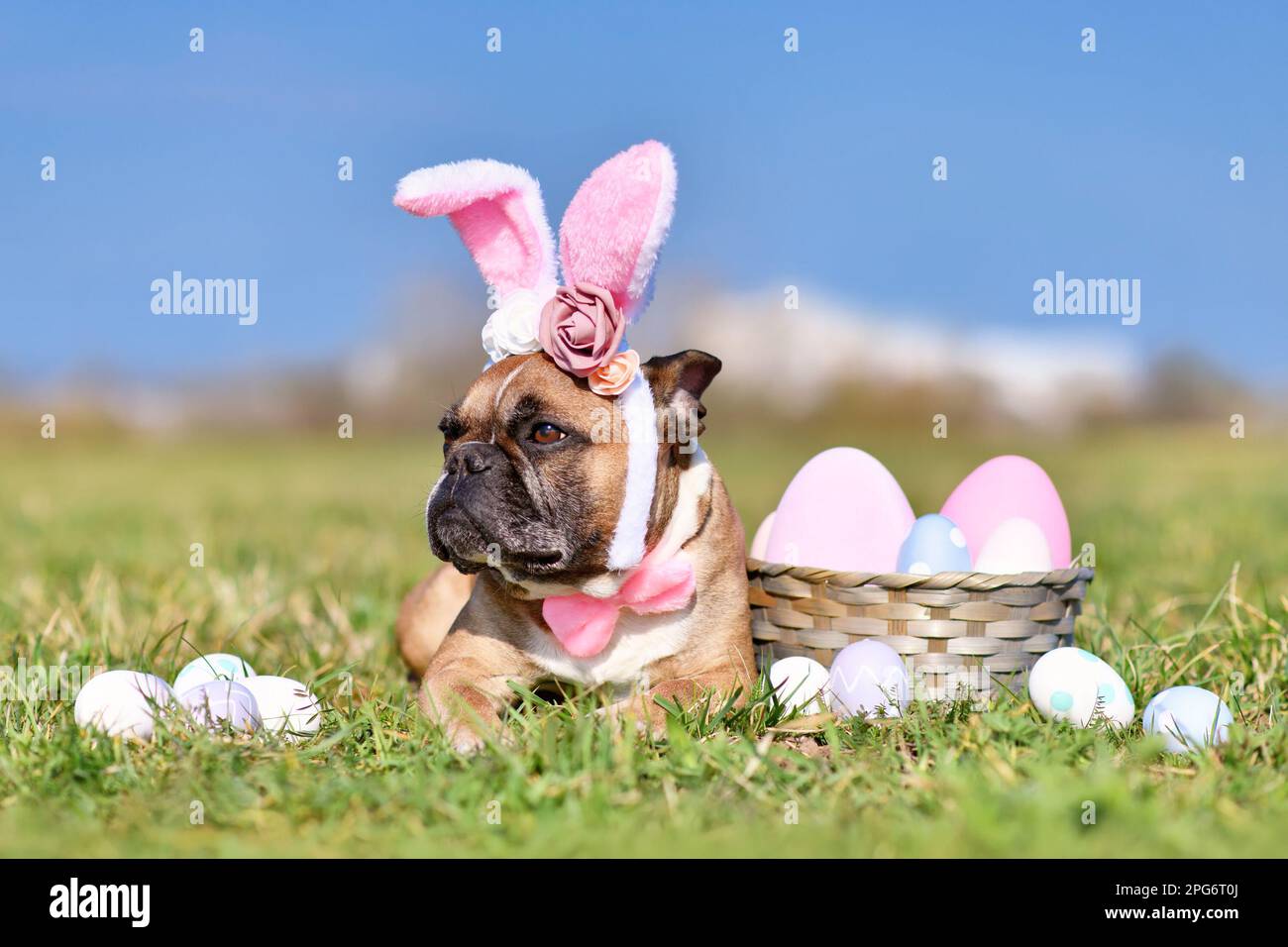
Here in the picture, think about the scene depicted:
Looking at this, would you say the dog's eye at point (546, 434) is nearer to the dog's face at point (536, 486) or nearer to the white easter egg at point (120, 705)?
the dog's face at point (536, 486)

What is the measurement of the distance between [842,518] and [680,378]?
82cm

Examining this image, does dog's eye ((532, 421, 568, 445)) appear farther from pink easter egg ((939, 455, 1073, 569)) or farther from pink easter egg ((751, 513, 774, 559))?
pink easter egg ((939, 455, 1073, 569))

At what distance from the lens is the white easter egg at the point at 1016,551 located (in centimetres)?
389

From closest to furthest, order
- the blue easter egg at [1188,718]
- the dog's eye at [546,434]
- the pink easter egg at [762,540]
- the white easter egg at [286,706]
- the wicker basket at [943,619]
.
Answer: the blue easter egg at [1188,718]
the white easter egg at [286,706]
the dog's eye at [546,434]
the wicker basket at [943,619]
the pink easter egg at [762,540]

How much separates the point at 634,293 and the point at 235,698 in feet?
5.35

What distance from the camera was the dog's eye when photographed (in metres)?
3.45

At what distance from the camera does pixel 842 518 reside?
4.09m

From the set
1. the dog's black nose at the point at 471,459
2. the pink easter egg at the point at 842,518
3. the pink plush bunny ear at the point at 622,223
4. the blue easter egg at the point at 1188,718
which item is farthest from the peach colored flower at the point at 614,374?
the blue easter egg at the point at 1188,718

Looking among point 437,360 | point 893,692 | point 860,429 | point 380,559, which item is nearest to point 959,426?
point 860,429

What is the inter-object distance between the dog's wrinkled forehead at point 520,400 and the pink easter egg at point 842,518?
101 cm

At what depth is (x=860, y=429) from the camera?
1789cm

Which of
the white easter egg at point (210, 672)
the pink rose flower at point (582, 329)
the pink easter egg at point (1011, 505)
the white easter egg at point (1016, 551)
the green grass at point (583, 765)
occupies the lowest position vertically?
the green grass at point (583, 765)

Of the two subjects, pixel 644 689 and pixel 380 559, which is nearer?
pixel 644 689
